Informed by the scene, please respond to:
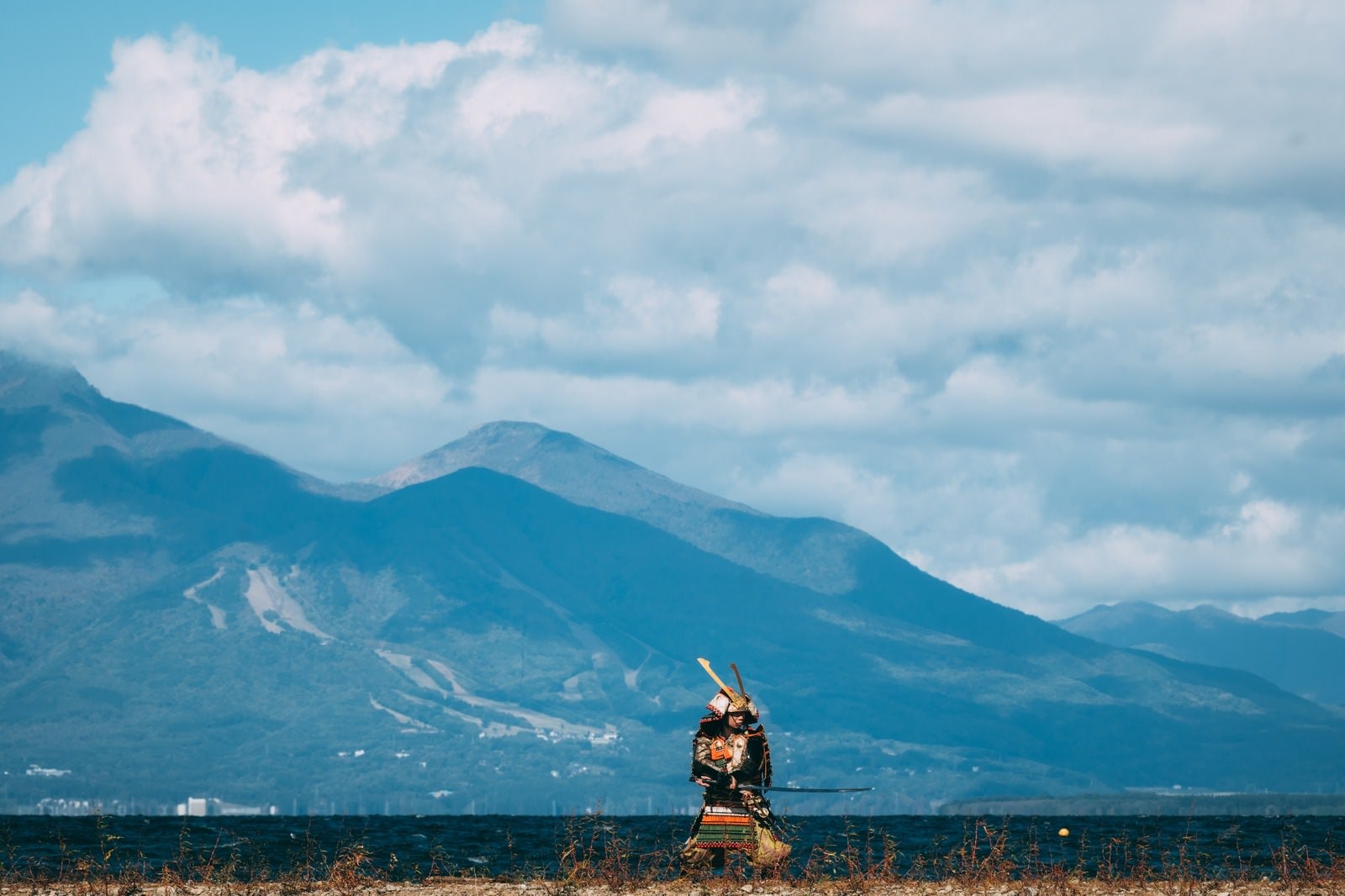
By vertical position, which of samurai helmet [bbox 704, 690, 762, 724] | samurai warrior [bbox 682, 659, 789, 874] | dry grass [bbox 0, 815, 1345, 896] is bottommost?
dry grass [bbox 0, 815, 1345, 896]

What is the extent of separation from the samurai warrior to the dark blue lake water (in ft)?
4.81

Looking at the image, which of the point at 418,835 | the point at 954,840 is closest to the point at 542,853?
the point at 418,835

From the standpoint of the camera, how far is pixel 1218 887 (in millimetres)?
51219

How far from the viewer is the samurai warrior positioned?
53.7 m

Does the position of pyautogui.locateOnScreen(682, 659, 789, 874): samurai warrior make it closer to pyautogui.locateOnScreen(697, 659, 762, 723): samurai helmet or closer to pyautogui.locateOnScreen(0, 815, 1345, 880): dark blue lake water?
pyautogui.locateOnScreen(697, 659, 762, 723): samurai helmet

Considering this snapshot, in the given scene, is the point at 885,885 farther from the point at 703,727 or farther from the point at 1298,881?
the point at 1298,881

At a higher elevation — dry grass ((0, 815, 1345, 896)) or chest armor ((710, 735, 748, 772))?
chest armor ((710, 735, 748, 772))

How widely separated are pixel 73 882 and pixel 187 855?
98.0 feet

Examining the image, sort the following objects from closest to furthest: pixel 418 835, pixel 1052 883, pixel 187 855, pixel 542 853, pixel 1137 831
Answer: pixel 1052 883, pixel 187 855, pixel 542 853, pixel 418 835, pixel 1137 831

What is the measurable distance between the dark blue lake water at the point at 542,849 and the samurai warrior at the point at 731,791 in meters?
1.47

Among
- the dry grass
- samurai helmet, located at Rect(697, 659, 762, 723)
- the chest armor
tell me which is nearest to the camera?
the dry grass

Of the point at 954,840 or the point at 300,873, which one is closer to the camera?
the point at 300,873

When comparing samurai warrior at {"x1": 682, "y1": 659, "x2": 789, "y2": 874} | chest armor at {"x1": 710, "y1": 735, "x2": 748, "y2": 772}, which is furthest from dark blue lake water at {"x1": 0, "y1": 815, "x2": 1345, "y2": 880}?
chest armor at {"x1": 710, "y1": 735, "x2": 748, "y2": 772}

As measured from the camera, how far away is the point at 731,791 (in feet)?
177
